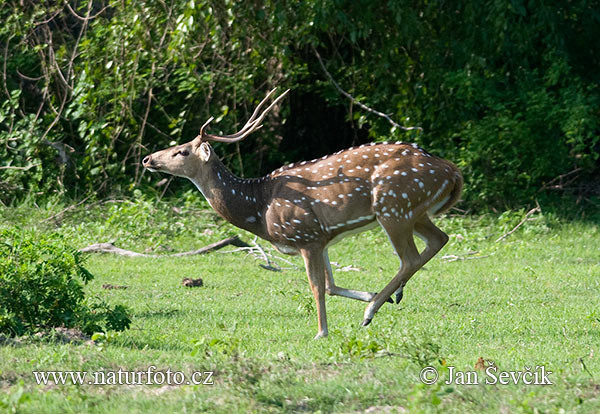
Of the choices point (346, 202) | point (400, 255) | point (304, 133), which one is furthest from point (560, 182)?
point (346, 202)

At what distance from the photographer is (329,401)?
17.6 ft

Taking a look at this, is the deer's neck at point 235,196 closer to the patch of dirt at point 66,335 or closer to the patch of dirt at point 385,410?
the patch of dirt at point 66,335

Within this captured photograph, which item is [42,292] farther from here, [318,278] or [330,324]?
[330,324]

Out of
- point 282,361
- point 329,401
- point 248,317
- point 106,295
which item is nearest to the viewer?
point 329,401

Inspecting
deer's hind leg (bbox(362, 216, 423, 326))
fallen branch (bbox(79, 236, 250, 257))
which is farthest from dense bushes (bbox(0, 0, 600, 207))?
deer's hind leg (bbox(362, 216, 423, 326))

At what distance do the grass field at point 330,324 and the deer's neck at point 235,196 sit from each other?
2.70ft

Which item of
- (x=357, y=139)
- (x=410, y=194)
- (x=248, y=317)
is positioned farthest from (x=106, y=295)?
(x=357, y=139)

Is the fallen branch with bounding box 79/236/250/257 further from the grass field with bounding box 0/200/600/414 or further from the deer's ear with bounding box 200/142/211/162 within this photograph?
the deer's ear with bounding box 200/142/211/162

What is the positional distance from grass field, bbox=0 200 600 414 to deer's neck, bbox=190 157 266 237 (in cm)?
82

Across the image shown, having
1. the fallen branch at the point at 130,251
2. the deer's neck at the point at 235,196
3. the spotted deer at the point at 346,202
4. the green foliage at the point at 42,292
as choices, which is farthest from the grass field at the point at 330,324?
the deer's neck at the point at 235,196

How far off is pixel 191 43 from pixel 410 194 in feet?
23.2

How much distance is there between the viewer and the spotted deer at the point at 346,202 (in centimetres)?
789

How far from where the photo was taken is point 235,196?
8.42 meters

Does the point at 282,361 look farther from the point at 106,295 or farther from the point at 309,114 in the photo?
the point at 309,114
